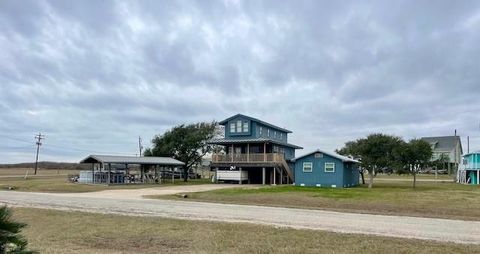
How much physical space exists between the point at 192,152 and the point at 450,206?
4465 cm

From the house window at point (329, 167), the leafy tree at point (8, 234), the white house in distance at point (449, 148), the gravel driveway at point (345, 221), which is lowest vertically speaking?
the gravel driveway at point (345, 221)

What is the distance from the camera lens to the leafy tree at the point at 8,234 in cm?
389

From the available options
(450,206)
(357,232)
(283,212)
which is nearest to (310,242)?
(357,232)

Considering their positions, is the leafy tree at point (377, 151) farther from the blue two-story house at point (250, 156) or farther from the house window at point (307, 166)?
the blue two-story house at point (250, 156)

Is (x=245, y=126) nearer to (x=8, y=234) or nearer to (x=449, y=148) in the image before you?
(x=8, y=234)

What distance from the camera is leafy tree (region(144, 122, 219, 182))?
6178 centimetres

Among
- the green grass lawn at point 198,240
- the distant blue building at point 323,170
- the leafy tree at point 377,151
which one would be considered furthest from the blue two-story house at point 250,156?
the green grass lawn at point 198,240

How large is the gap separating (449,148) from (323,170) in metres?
62.3

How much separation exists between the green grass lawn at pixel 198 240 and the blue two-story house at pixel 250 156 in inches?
1292

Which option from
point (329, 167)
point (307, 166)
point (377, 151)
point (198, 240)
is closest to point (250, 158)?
point (307, 166)

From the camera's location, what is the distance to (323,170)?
4231 cm

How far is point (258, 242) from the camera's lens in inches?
415

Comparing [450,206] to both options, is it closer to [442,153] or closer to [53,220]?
[53,220]

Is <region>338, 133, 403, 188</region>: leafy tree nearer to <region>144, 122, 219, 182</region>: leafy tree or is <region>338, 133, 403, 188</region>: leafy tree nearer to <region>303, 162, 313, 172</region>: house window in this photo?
<region>303, 162, 313, 172</region>: house window
